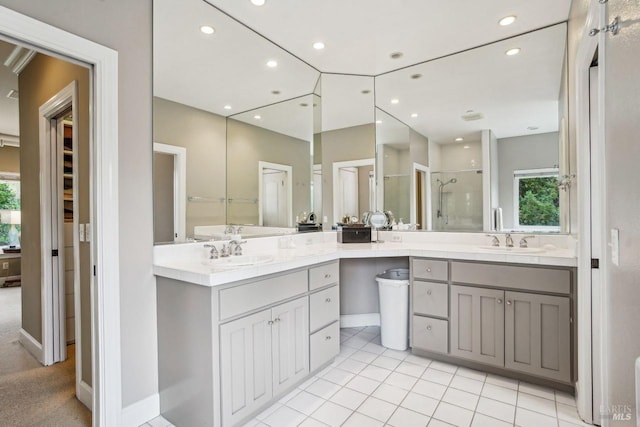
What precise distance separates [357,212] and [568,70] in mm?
2043

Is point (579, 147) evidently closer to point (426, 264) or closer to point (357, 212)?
point (426, 264)

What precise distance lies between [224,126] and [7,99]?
335 centimetres

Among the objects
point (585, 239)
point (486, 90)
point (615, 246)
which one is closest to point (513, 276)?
point (585, 239)

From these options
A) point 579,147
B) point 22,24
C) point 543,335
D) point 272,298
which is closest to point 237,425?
point 272,298

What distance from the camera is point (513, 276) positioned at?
220 cm

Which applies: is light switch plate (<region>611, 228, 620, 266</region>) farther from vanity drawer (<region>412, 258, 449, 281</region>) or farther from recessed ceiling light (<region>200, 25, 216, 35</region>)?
recessed ceiling light (<region>200, 25, 216, 35</region>)

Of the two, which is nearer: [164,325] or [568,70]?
[164,325]

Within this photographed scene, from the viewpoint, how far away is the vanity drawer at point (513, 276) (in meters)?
2.06

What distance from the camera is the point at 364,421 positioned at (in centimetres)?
183

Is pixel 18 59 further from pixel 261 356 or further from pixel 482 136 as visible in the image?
pixel 482 136

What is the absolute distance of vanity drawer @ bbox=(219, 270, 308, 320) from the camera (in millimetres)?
1654

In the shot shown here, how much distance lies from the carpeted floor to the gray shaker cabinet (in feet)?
3.08

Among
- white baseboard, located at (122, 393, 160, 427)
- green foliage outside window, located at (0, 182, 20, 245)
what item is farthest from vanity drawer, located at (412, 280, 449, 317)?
green foliage outside window, located at (0, 182, 20, 245)

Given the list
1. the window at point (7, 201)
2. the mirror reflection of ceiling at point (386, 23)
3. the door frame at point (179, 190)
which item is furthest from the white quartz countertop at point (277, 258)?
the window at point (7, 201)
